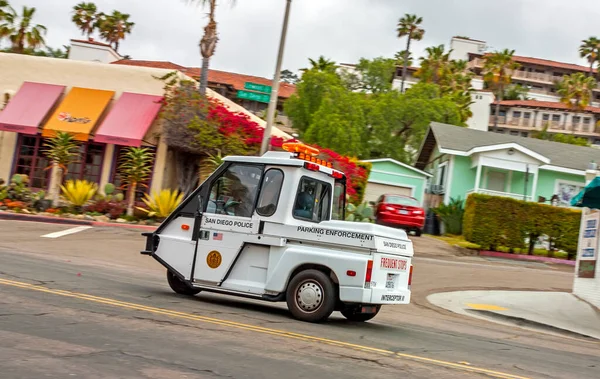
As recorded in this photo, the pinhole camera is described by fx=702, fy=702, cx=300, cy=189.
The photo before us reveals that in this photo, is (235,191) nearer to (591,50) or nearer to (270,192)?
(270,192)

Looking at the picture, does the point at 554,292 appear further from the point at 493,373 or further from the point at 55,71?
the point at 55,71

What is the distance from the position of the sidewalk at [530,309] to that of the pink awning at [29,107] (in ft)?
56.5

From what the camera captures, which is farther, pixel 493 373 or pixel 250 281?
pixel 250 281

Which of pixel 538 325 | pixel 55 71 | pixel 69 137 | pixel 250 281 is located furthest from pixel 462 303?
pixel 55 71

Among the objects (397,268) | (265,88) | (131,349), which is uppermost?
(265,88)

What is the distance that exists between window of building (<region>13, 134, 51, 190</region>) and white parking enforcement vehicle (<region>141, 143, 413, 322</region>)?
18.5 meters

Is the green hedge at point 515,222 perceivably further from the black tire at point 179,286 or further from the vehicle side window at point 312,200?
the black tire at point 179,286

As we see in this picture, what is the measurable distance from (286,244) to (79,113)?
62.0 ft

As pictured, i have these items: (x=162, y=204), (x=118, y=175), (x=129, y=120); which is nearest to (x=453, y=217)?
(x=162, y=204)

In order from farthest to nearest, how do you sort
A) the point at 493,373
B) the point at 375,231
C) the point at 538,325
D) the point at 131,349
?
1. the point at 538,325
2. the point at 375,231
3. the point at 493,373
4. the point at 131,349

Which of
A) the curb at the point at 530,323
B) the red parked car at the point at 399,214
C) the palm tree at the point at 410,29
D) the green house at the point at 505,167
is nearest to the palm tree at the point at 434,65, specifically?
the palm tree at the point at 410,29

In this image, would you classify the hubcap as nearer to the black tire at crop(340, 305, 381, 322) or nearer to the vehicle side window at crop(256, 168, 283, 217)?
the black tire at crop(340, 305, 381, 322)

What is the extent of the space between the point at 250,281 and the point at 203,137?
16.2 meters

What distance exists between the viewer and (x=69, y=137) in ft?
81.1
